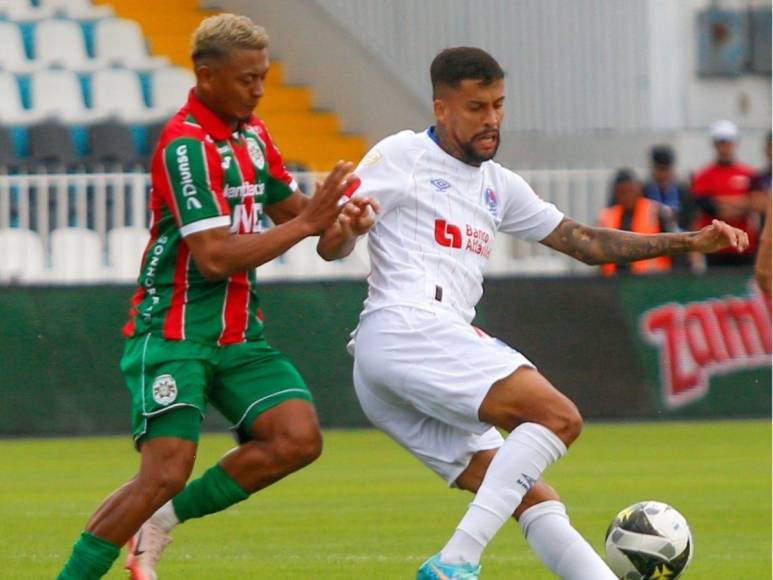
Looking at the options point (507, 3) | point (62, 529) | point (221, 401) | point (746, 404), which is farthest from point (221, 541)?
point (507, 3)

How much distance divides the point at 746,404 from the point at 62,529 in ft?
28.0

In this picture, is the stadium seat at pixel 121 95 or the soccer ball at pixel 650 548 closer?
the soccer ball at pixel 650 548

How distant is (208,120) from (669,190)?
11347 millimetres

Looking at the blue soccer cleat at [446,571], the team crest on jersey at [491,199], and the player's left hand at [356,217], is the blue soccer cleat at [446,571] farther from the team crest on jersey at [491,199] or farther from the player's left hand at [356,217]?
the team crest on jersey at [491,199]

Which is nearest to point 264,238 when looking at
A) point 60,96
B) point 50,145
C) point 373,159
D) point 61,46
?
point 373,159

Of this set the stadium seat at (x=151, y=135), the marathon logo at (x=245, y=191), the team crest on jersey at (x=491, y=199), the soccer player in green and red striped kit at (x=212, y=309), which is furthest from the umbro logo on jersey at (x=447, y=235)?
the stadium seat at (x=151, y=135)

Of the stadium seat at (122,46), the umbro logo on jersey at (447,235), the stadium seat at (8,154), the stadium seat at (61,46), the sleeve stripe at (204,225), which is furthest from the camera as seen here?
the stadium seat at (122,46)

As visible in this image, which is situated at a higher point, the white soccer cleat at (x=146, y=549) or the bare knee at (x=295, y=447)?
the bare knee at (x=295, y=447)

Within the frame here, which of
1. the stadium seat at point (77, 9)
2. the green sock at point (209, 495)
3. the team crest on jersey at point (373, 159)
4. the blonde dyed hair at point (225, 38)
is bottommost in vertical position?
the green sock at point (209, 495)

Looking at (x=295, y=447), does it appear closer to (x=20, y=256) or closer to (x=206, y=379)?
(x=206, y=379)

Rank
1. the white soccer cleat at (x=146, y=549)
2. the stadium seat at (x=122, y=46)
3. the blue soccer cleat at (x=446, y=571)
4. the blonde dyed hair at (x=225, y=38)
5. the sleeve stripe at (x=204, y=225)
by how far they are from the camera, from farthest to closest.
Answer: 1. the stadium seat at (x=122, y=46)
2. the white soccer cleat at (x=146, y=549)
3. the blonde dyed hair at (x=225, y=38)
4. the sleeve stripe at (x=204, y=225)
5. the blue soccer cleat at (x=446, y=571)

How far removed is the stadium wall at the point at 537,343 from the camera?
1681cm

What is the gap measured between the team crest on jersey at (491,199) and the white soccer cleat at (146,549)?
1847 millimetres

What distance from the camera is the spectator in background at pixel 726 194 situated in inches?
714
